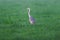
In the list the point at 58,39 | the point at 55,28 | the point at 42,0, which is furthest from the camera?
the point at 42,0

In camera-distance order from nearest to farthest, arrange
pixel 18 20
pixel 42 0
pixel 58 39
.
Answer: pixel 58 39 < pixel 18 20 < pixel 42 0

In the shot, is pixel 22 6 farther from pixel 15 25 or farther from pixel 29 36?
pixel 29 36

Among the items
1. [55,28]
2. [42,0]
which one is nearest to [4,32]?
[55,28]

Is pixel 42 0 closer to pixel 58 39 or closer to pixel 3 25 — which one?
pixel 3 25

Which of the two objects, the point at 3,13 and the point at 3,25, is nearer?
the point at 3,25

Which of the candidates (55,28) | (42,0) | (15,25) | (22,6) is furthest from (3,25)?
(42,0)

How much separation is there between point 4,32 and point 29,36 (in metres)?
0.53

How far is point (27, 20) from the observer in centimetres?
509

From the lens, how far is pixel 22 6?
20.3 feet

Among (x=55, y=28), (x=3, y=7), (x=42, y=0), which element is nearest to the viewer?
(x=55, y=28)

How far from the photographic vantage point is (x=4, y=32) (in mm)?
4449

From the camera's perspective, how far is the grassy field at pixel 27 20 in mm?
4324

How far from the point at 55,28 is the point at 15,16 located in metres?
1.13

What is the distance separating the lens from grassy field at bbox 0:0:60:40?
4324 millimetres
